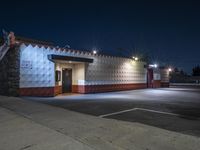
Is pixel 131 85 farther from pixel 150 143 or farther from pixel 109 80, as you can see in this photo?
pixel 150 143

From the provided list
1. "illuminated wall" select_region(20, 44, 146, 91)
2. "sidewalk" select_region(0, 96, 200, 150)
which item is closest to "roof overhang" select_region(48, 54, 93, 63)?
"illuminated wall" select_region(20, 44, 146, 91)

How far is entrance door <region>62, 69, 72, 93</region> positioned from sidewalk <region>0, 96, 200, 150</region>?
33.9 ft

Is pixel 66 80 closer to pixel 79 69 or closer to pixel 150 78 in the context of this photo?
pixel 79 69

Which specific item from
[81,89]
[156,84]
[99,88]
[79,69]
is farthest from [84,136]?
[156,84]

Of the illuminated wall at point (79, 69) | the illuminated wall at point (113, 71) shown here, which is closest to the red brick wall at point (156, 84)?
the illuminated wall at point (79, 69)

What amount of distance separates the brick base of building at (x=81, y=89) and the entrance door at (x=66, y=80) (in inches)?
17.0

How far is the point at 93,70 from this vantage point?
53.1 ft

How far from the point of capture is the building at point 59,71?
11555 mm

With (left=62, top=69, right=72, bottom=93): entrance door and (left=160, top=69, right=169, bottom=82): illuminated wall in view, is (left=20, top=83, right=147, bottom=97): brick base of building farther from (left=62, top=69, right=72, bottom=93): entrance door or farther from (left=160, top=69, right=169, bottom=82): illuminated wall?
(left=160, top=69, right=169, bottom=82): illuminated wall

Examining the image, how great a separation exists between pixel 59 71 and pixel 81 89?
7.65 feet

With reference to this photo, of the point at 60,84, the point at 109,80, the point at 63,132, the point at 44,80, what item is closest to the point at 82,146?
the point at 63,132

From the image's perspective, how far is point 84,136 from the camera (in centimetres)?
429

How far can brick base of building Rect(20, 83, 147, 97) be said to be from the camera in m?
12.0

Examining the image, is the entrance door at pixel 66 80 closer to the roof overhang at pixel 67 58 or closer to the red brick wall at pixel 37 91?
the roof overhang at pixel 67 58
